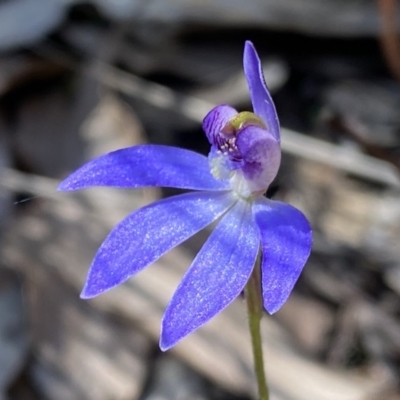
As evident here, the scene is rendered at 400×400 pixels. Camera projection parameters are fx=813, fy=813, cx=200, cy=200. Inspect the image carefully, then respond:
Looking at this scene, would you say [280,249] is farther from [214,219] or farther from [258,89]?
[258,89]

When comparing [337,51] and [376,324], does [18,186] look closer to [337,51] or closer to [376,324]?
[376,324]

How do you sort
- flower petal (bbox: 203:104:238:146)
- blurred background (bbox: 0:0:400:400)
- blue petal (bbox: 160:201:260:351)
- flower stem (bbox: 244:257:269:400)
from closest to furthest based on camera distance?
blue petal (bbox: 160:201:260:351) → flower stem (bbox: 244:257:269:400) → flower petal (bbox: 203:104:238:146) → blurred background (bbox: 0:0:400:400)

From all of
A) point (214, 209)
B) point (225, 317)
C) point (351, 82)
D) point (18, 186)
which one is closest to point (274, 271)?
point (214, 209)

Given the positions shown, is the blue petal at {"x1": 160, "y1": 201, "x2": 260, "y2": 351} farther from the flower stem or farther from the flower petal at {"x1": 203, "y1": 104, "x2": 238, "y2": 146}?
the flower petal at {"x1": 203, "y1": 104, "x2": 238, "y2": 146}

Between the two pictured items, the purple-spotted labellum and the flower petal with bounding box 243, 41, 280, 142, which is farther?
the flower petal with bounding box 243, 41, 280, 142

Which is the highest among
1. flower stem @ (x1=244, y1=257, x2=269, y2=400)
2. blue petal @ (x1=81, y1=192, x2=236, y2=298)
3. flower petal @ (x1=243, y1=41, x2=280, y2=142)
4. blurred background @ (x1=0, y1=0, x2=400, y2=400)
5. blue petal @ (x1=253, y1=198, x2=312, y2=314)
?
flower petal @ (x1=243, y1=41, x2=280, y2=142)

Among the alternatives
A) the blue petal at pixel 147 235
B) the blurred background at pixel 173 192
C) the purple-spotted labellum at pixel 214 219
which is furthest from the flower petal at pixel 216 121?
the blurred background at pixel 173 192

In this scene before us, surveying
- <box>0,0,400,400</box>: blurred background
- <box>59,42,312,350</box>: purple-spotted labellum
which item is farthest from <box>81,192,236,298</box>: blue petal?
<box>0,0,400,400</box>: blurred background
